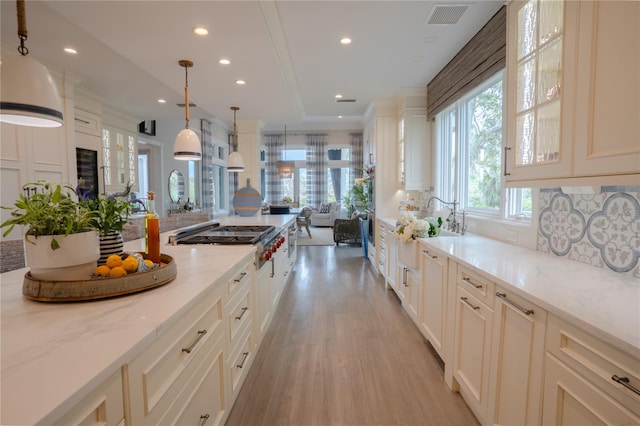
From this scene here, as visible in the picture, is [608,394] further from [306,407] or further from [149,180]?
[149,180]

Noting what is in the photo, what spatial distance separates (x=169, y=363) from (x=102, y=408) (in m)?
0.33

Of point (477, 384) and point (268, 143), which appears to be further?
point (268, 143)

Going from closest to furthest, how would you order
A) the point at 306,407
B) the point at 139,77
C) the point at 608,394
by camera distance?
the point at 608,394 < the point at 306,407 < the point at 139,77

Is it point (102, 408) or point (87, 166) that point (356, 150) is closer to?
point (87, 166)

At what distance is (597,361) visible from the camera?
3.20 ft

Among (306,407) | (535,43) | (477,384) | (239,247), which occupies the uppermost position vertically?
(535,43)

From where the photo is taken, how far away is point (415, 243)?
9.22ft

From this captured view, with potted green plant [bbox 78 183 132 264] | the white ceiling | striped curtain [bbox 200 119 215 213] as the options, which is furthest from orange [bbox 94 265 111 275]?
striped curtain [bbox 200 119 215 213]

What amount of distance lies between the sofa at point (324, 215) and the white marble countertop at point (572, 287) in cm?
801

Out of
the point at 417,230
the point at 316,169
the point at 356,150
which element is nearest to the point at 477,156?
the point at 417,230

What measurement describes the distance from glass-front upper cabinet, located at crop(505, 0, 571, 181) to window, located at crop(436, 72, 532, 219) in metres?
0.70

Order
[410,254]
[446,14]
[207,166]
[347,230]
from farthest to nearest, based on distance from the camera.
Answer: [207,166] < [347,230] < [410,254] < [446,14]

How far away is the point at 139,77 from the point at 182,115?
235cm

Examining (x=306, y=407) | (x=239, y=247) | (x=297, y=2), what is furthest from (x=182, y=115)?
(x=306, y=407)
